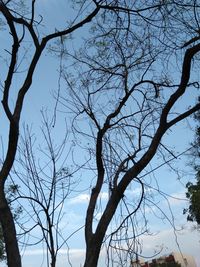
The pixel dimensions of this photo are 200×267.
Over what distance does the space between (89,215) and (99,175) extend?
531 mm

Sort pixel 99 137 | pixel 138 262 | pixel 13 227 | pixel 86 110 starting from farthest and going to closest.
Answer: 1. pixel 86 110
2. pixel 99 137
3. pixel 138 262
4. pixel 13 227

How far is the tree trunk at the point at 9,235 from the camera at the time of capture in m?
4.57

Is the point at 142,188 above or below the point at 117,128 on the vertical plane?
below

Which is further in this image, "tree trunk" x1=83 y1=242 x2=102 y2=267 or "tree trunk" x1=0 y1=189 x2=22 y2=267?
"tree trunk" x1=83 y1=242 x2=102 y2=267

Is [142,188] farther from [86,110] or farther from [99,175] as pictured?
[86,110]

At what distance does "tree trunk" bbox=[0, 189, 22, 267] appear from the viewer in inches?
180

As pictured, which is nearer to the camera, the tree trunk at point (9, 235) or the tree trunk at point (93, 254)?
the tree trunk at point (9, 235)

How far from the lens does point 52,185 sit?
18.8ft

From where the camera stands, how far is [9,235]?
4.71 metres

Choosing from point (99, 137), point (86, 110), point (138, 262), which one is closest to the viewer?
point (138, 262)

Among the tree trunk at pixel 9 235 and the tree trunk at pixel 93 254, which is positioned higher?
the tree trunk at pixel 9 235

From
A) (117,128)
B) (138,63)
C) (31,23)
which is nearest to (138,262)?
(117,128)

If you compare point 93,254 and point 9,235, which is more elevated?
point 9,235

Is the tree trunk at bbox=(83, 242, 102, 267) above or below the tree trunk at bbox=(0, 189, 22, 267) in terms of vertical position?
below
